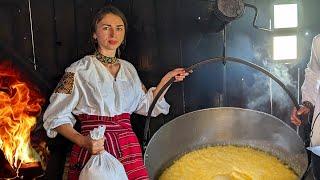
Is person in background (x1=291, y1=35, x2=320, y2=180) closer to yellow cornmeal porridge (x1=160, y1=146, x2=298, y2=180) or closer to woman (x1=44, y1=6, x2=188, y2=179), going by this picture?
yellow cornmeal porridge (x1=160, y1=146, x2=298, y2=180)

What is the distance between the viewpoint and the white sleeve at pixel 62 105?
8.99 feet

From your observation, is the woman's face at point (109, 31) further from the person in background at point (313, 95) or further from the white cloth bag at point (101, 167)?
the person in background at point (313, 95)

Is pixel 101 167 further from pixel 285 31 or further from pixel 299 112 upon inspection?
pixel 285 31

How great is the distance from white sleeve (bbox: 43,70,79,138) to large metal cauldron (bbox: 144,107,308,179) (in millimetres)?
691

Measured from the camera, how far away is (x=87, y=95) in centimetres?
285

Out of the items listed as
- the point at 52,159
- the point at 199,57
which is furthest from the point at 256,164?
the point at 52,159

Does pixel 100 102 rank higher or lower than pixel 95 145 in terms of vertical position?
higher

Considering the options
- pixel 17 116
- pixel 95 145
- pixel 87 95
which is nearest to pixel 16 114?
pixel 17 116

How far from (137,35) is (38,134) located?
1265 mm

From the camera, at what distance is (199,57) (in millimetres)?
3697

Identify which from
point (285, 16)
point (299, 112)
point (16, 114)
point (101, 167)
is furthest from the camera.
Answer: point (285, 16)

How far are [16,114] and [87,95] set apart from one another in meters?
0.82

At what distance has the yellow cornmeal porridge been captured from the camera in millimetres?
3039

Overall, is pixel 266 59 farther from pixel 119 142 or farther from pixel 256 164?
pixel 119 142
